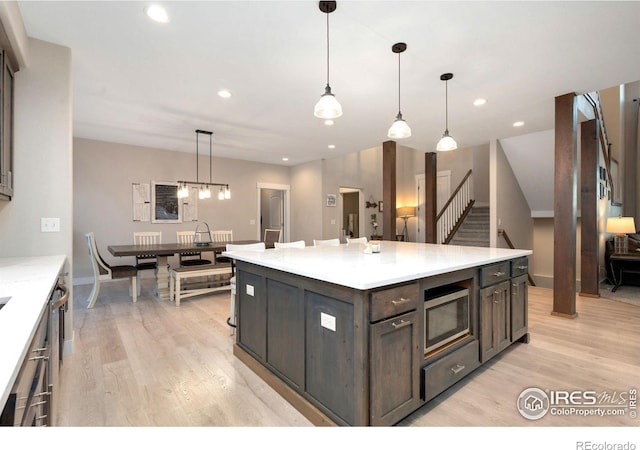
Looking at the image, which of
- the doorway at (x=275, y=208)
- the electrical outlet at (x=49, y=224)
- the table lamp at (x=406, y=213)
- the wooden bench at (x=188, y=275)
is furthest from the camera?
the table lamp at (x=406, y=213)

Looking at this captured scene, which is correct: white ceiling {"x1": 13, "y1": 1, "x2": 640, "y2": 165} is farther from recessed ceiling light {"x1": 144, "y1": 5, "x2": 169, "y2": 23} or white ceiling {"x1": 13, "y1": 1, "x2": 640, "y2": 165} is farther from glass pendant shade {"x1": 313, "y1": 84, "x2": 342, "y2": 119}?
glass pendant shade {"x1": 313, "y1": 84, "x2": 342, "y2": 119}

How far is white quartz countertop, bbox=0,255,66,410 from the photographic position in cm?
74

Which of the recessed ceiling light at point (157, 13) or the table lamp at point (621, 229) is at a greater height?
the recessed ceiling light at point (157, 13)

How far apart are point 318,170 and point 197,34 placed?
5.20 meters

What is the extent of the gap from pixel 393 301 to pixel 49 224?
2.85 m

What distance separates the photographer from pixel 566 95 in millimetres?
3557

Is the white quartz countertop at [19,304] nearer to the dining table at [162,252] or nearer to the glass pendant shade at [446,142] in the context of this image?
the dining table at [162,252]

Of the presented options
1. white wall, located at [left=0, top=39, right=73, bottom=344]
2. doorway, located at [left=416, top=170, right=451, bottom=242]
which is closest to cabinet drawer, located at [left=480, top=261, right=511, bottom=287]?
white wall, located at [left=0, top=39, right=73, bottom=344]

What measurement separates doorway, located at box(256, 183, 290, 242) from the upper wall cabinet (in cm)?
548

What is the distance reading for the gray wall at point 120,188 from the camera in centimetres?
547

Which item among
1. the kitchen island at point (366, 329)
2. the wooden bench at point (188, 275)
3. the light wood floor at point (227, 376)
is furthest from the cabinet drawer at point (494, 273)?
the wooden bench at point (188, 275)

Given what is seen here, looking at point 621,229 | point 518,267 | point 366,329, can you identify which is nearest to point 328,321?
point 366,329

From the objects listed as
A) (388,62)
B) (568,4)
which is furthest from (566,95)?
(388,62)

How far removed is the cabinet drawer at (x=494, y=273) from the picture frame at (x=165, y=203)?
602cm
